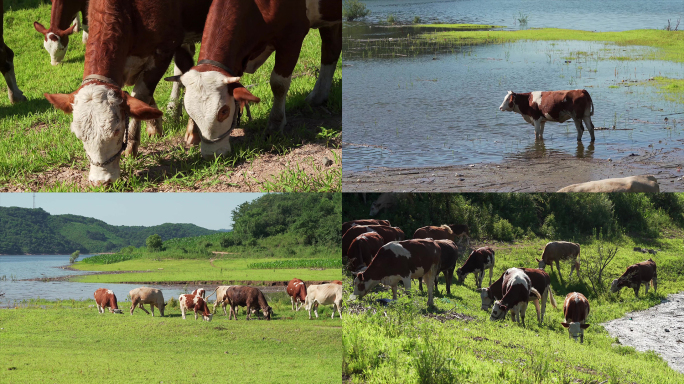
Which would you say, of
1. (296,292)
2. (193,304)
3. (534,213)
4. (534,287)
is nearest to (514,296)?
(534,287)

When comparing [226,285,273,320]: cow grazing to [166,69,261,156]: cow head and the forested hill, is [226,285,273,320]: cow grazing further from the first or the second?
[166,69,261,156]: cow head

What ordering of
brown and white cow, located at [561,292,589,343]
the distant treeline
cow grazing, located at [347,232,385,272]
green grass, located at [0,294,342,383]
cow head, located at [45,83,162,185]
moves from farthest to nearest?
the distant treeline
brown and white cow, located at [561,292,589,343]
cow grazing, located at [347,232,385,272]
green grass, located at [0,294,342,383]
cow head, located at [45,83,162,185]

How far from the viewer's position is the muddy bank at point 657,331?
373 inches

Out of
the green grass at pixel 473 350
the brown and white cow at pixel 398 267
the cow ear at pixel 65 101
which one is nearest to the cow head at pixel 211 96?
the cow ear at pixel 65 101

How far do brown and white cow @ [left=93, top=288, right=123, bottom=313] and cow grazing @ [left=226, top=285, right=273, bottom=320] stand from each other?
1598 millimetres

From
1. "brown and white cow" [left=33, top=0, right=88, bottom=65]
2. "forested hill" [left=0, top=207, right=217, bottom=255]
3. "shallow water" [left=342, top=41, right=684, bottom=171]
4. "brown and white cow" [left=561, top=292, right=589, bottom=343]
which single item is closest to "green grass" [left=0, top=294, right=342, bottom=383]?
"forested hill" [left=0, top=207, right=217, bottom=255]

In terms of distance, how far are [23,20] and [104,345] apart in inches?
613

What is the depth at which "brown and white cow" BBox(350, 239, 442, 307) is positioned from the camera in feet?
25.5

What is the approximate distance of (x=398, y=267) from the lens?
26.0ft

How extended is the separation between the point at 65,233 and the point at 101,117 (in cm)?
190

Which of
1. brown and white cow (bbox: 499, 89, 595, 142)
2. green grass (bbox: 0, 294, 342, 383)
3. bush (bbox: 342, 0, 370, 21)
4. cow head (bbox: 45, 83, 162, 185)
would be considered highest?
bush (bbox: 342, 0, 370, 21)

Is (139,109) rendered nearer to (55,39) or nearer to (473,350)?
(473,350)

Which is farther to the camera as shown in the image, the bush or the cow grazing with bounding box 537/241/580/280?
the bush

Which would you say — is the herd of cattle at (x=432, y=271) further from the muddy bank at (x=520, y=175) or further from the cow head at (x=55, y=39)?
the cow head at (x=55, y=39)
